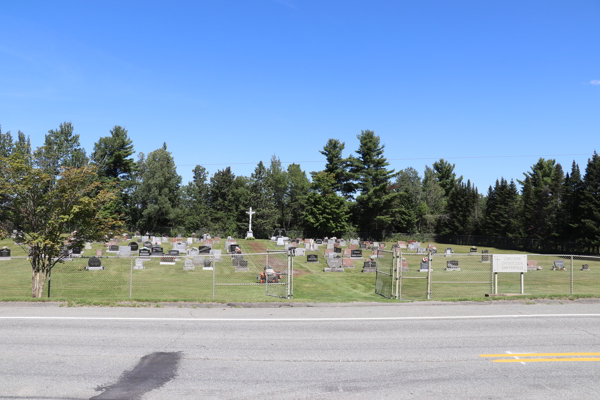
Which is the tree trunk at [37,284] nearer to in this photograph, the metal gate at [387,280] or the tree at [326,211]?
the metal gate at [387,280]

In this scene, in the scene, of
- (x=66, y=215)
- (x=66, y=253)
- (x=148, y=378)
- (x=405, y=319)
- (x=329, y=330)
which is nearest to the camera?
(x=148, y=378)

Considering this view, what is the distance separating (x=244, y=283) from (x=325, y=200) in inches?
2303

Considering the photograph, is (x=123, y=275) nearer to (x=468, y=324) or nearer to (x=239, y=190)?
(x=468, y=324)

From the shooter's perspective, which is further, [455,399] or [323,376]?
[323,376]

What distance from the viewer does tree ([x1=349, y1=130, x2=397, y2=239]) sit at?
78.4 metres

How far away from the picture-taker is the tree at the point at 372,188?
3088 inches

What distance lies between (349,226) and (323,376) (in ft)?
244

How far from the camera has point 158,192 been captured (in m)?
72.8

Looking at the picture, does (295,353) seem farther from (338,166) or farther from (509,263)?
(338,166)

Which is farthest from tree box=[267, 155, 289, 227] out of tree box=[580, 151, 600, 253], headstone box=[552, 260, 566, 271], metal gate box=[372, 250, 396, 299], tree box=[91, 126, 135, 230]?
metal gate box=[372, 250, 396, 299]

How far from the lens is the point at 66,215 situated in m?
16.2

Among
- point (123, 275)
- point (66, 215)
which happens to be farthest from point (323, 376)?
point (123, 275)

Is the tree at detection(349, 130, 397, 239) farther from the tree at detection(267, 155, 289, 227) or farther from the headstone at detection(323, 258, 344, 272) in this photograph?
the headstone at detection(323, 258, 344, 272)

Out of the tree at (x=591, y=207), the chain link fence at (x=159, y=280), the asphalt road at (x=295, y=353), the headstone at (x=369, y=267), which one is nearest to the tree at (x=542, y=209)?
the tree at (x=591, y=207)
